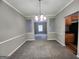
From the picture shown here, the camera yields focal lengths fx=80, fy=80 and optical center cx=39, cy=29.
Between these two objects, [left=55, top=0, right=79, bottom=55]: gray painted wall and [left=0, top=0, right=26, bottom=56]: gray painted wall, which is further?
[left=55, top=0, right=79, bottom=55]: gray painted wall

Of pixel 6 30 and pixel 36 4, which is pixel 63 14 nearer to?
pixel 36 4

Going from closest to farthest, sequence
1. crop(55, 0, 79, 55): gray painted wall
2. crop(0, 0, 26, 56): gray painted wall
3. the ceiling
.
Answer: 1. crop(0, 0, 26, 56): gray painted wall
2. crop(55, 0, 79, 55): gray painted wall
3. the ceiling

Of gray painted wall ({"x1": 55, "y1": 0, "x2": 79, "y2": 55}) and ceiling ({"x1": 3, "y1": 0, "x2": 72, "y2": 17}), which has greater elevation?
ceiling ({"x1": 3, "y1": 0, "x2": 72, "y2": 17})

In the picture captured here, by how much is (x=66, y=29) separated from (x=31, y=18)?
453cm

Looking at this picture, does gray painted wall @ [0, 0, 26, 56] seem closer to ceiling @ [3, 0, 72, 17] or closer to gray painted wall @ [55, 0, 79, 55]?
ceiling @ [3, 0, 72, 17]

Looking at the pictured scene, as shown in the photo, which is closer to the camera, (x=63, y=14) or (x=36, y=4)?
(x=36, y=4)

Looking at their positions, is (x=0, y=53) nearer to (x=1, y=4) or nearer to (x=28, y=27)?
(x=1, y=4)

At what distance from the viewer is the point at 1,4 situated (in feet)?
10.9

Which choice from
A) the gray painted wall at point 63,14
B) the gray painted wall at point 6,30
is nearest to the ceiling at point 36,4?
the gray painted wall at point 63,14

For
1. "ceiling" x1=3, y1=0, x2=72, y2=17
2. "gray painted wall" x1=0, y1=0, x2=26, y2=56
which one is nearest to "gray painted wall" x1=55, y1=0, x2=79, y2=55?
"ceiling" x1=3, y1=0, x2=72, y2=17

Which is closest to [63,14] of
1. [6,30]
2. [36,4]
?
[36,4]

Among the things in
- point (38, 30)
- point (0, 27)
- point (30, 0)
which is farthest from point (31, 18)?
point (38, 30)

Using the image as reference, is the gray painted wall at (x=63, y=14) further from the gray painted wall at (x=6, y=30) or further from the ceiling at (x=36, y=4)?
the gray painted wall at (x=6, y=30)

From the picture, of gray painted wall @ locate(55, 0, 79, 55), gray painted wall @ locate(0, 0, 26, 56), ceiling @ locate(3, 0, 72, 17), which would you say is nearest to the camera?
gray painted wall @ locate(0, 0, 26, 56)
